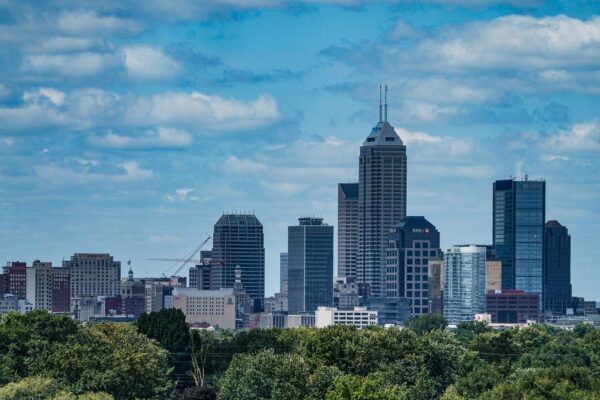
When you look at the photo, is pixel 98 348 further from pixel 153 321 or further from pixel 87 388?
pixel 153 321

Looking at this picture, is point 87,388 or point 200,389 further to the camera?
point 200,389

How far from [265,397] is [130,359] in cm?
1048

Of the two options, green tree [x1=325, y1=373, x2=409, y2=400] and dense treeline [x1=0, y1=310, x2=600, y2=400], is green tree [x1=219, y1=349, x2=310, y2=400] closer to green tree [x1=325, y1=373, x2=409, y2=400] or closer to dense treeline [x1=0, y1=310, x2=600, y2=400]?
dense treeline [x1=0, y1=310, x2=600, y2=400]

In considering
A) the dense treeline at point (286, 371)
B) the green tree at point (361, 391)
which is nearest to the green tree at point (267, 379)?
the dense treeline at point (286, 371)

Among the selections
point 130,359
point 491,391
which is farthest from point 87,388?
point 491,391

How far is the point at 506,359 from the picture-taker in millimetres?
163375

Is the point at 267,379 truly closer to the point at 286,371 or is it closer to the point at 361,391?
the point at 286,371

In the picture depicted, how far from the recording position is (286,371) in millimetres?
124875

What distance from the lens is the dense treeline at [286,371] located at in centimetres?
11488

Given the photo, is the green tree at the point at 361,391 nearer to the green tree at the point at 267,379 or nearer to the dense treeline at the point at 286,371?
the dense treeline at the point at 286,371

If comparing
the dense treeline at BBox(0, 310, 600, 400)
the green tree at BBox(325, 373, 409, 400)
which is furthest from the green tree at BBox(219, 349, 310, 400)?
the green tree at BBox(325, 373, 409, 400)

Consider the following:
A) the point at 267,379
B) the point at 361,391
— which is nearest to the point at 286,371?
the point at 267,379

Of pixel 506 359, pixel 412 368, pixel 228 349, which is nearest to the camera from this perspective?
pixel 412 368

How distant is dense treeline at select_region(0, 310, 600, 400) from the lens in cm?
11488
